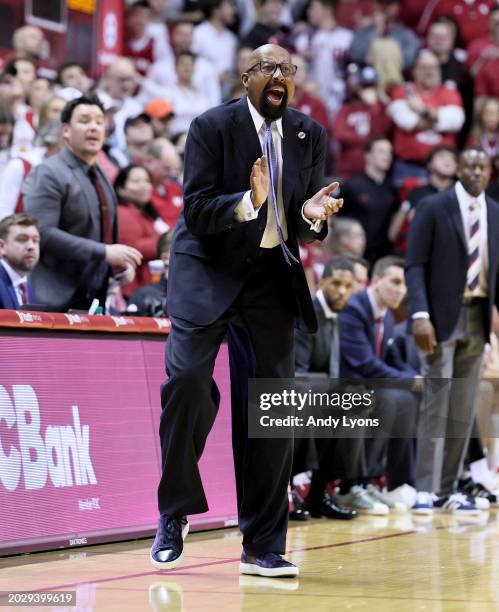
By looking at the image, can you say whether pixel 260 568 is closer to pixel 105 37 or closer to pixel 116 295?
pixel 116 295

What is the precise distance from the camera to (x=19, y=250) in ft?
22.7

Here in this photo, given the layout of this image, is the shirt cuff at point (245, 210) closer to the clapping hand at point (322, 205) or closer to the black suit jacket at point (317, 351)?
the clapping hand at point (322, 205)

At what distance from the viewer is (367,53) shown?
14.9m

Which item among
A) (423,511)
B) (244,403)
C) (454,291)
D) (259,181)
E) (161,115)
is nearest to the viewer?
(259,181)

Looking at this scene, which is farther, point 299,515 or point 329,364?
point 329,364

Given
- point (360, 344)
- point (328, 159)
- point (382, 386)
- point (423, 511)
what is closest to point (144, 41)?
point (328, 159)

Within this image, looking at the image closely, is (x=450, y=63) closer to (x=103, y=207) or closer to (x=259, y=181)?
(x=103, y=207)

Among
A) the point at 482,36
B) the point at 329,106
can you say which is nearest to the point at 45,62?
the point at 329,106

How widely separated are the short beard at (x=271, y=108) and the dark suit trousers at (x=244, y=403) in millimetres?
567

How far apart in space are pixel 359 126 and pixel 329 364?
6078mm

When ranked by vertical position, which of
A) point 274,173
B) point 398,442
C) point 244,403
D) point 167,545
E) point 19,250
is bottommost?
point 398,442

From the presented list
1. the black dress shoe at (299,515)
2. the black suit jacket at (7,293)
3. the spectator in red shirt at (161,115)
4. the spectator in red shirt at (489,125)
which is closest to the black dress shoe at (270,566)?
the black suit jacket at (7,293)

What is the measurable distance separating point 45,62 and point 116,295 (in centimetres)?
577

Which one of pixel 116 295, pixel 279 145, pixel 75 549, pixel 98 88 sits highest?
pixel 98 88
